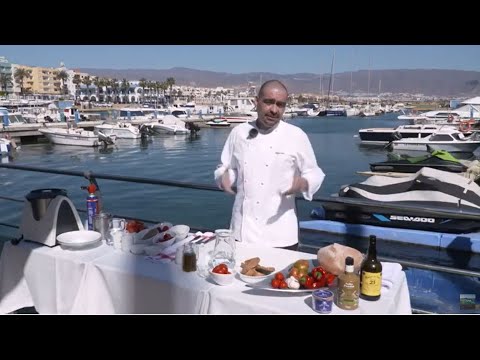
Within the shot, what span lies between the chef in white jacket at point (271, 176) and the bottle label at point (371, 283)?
2.52 ft

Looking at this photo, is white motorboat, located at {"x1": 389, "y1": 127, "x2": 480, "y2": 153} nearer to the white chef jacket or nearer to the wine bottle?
the white chef jacket

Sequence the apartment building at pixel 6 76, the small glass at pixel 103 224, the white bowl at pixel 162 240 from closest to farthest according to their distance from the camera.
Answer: the white bowl at pixel 162 240 < the small glass at pixel 103 224 < the apartment building at pixel 6 76

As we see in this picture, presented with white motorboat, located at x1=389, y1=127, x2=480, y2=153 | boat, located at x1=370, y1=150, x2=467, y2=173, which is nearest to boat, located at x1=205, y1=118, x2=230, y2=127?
white motorboat, located at x1=389, y1=127, x2=480, y2=153

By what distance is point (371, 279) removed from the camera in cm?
197

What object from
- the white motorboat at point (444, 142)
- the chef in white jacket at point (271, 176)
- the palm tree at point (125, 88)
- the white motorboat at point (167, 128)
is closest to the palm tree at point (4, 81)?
the palm tree at point (125, 88)

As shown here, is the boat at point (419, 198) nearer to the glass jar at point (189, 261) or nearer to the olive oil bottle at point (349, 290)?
the glass jar at point (189, 261)

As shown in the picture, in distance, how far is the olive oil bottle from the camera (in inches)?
74.1

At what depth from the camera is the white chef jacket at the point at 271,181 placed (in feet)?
8.86

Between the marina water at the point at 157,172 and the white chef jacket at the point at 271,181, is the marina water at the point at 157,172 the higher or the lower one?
the lower one

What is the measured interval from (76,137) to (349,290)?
39.3m

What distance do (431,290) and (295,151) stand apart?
703 centimetres
